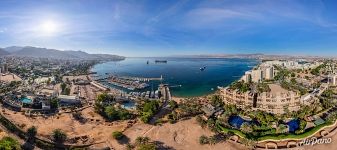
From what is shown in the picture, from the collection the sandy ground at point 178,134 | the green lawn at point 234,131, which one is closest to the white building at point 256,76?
the sandy ground at point 178,134

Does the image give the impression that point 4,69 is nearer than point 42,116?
No

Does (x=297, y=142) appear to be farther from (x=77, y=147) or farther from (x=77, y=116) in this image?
(x=77, y=116)

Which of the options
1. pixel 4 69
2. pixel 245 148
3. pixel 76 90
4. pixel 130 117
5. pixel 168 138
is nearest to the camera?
pixel 245 148

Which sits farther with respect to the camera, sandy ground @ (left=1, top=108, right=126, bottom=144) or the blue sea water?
the blue sea water

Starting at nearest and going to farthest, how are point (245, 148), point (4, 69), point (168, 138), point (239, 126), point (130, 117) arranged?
point (245, 148), point (168, 138), point (239, 126), point (130, 117), point (4, 69)

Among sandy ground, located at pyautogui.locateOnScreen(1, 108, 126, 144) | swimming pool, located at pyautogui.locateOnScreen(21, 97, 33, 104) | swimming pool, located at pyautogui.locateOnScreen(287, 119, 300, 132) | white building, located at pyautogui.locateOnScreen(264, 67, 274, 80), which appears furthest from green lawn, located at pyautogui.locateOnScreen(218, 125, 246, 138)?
white building, located at pyautogui.locateOnScreen(264, 67, 274, 80)

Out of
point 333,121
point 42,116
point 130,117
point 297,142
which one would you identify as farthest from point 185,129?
point 42,116

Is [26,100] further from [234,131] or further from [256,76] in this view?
[256,76]

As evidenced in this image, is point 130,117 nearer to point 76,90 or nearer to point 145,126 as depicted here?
point 145,126

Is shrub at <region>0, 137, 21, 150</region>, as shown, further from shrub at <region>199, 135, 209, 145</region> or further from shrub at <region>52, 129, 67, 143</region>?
shrub at <region>199, 135, 209, 145</region>

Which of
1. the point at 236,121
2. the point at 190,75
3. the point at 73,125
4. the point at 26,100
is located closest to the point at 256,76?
the point at 190,75
